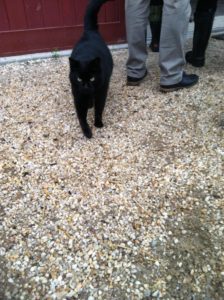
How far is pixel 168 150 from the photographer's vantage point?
1.98 meters

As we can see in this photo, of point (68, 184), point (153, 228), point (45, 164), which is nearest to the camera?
point (153, 228)

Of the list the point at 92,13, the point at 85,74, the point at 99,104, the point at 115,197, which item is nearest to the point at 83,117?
the point at 99,104

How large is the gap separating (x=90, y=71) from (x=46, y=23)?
5.34 ft

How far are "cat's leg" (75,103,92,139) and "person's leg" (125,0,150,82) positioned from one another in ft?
2.72

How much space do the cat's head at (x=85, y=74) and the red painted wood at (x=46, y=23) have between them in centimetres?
154

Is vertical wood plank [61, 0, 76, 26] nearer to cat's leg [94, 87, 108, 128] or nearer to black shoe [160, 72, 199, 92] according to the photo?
black shoe [160, 72, 199, 92]

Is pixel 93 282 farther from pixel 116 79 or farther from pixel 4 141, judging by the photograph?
pixel 116 79

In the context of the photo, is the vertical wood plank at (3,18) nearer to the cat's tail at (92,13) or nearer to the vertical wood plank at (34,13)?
the vertical wood plank at (34,13)

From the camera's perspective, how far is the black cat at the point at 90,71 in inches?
68.7

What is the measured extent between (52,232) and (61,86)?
1.56 meters

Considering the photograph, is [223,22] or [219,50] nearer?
[219,50]

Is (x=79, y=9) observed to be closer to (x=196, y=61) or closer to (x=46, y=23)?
(x=46, y=23)

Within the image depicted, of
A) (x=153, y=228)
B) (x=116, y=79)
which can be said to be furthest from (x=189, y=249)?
(x=116, y=79)

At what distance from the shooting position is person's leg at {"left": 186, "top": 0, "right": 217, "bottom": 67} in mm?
2662
